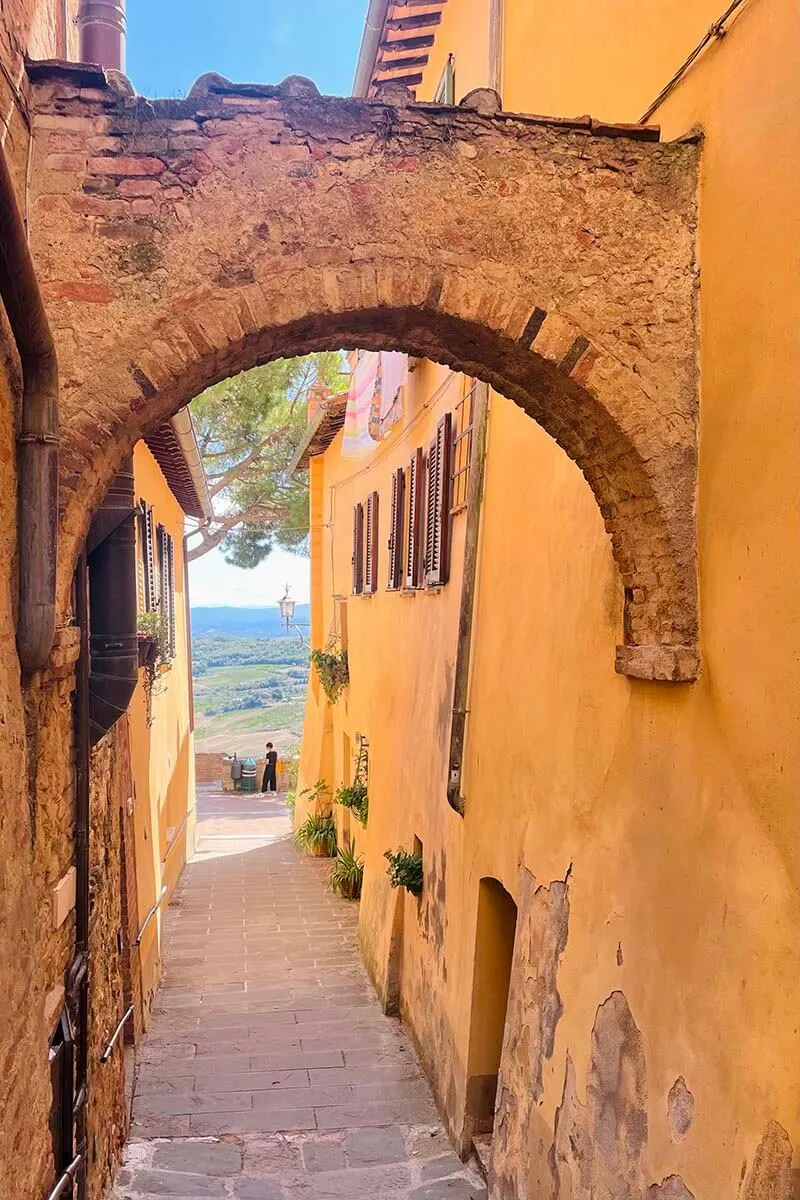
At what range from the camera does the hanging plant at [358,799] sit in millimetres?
12281

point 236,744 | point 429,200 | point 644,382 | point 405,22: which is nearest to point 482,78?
point 405,22

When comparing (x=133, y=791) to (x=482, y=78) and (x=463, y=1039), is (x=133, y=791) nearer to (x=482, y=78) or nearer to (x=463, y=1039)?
(x=463, y=1039)

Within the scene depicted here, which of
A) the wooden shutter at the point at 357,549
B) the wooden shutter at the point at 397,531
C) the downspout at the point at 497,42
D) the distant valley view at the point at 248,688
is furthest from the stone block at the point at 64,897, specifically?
the distant valley view at the point at 248,688

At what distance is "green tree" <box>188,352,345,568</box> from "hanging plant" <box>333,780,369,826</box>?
8.14 meters

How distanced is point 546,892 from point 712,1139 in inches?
80.0

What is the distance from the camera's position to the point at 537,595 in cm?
572

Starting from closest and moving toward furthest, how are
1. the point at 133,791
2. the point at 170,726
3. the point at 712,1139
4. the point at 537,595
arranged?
1. the point at 712,1139
2. the point at 537,595
3. the point at 133,791
4. the point at 170,726

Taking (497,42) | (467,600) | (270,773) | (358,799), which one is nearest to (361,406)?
(358,799)

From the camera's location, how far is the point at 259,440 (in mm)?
19672

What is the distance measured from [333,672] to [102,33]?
10729 mm

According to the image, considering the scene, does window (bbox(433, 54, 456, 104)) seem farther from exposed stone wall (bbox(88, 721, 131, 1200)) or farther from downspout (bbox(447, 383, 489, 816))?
exposed stone wall (bbox(88, 721, 131, 1200))

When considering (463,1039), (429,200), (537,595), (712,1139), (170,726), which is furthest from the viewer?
(170,726)

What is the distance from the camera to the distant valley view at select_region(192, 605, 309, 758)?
52.3 meters

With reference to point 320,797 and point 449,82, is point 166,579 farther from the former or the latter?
point 449,82
